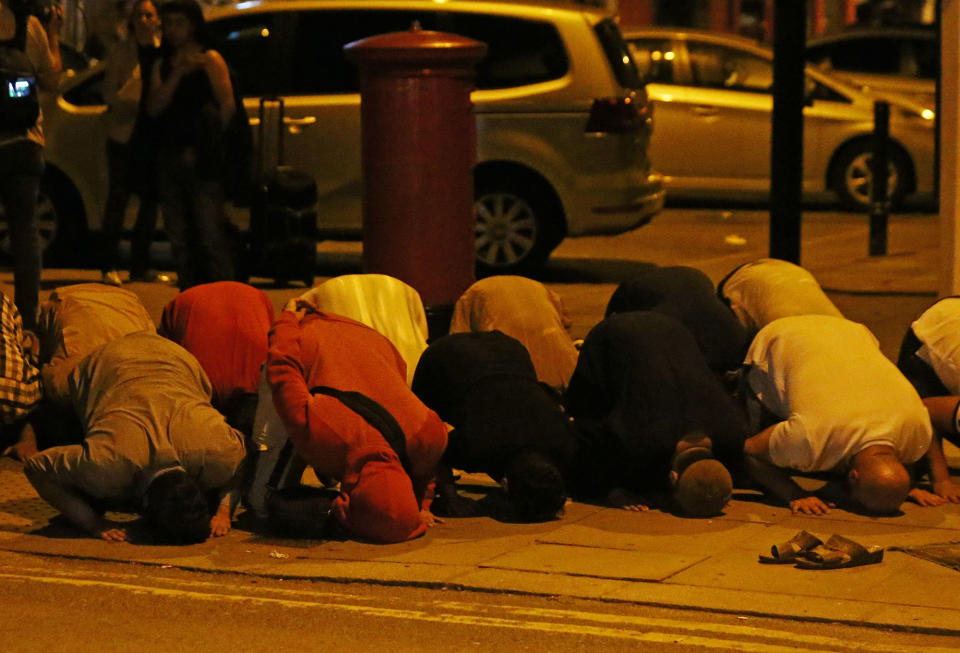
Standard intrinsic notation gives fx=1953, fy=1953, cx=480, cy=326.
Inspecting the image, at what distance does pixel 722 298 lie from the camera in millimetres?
8453

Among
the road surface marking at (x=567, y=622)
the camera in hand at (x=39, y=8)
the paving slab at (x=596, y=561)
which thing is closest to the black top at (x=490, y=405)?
the paving slab at (x=596, y=561)

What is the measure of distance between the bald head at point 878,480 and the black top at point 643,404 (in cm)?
46

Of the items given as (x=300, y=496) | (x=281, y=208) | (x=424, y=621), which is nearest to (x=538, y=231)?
(x=281, y=208)

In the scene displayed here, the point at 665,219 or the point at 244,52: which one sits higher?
the point at 244,52

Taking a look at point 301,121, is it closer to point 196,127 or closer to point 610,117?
point 196,127

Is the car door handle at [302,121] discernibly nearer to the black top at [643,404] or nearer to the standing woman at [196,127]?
the standing woman at [196,127]

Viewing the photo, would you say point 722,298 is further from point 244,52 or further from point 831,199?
point 831,199

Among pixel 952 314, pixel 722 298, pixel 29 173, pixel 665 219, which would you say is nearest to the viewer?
pixel 952 314

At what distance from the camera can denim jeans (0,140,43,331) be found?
9.30 meters

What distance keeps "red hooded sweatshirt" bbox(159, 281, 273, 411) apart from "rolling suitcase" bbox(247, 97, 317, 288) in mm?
3997

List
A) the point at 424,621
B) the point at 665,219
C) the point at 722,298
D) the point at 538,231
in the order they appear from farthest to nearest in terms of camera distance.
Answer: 1. the point at 665,219
2. the point at 538,231
3. the point at 722,298
4. the point at 424,621

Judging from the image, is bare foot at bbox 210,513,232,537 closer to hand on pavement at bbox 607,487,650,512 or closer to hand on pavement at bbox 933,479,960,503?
hand on pavement at bbox 607,487,650,512

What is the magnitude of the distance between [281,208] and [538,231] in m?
1.80

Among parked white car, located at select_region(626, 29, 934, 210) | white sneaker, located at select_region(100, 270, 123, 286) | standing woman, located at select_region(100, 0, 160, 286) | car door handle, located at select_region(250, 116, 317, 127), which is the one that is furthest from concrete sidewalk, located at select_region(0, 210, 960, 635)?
parked white car, located at select_region(626, 29, 934, 210)
